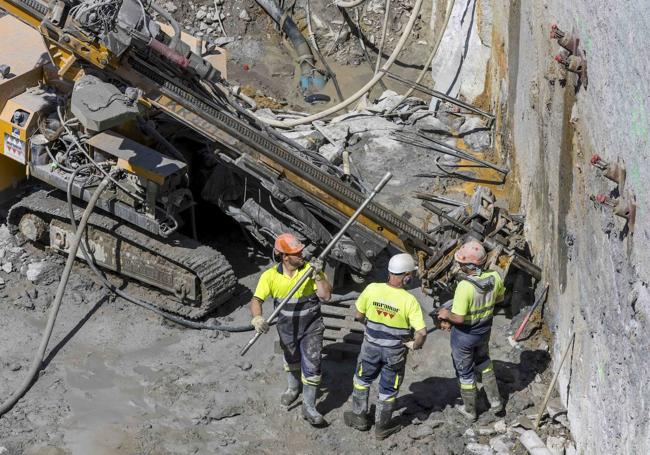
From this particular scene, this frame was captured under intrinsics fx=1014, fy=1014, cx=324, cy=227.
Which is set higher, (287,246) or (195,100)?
(195,100)

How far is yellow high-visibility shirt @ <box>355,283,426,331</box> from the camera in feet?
26.0

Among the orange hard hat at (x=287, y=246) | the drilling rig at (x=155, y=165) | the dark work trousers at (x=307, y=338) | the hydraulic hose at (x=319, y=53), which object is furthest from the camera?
the hydraulic hose at (x=319, y=53)

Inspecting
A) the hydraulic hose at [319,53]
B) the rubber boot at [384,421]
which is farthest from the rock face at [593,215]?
the hydraulic hose at [319,53]

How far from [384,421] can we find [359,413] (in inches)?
9.3

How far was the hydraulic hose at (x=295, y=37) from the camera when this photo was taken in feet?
51.2

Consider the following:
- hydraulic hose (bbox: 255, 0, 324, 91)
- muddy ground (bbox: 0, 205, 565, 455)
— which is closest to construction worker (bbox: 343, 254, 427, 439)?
muddy ground (bbox: 0, 205, 565, 455)

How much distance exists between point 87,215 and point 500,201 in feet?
16.3

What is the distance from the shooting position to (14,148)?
10008 mm

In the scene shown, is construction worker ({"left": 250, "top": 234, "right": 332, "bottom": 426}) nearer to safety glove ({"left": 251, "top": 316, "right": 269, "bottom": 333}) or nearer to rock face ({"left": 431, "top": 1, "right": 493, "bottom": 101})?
safety glove ({"left": 251, "top": 316, "right": 269, "bottom": 333})

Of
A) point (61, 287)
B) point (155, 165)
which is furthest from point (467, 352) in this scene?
point (61, 287)

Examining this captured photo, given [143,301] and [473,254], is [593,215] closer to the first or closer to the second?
[473,254]

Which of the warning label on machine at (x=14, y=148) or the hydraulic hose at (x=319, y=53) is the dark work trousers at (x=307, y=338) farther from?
the hydraulic hose at (x=319, y=53)

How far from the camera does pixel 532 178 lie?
10.5 meters

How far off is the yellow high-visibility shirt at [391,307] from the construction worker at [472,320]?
0.45 meters
